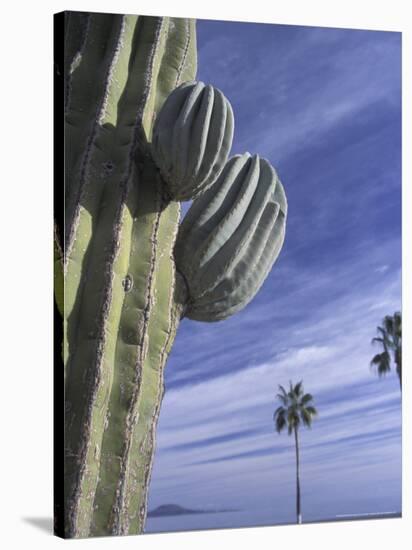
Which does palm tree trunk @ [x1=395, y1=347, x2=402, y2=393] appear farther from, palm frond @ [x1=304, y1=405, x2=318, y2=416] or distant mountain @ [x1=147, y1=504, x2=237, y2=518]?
distant mountain @ [x1=147, y1=504, x2=237, y2=518]

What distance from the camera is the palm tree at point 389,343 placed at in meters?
9.88

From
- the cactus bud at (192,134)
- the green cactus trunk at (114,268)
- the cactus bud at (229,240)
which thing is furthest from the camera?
the cactus bud at (229,240)

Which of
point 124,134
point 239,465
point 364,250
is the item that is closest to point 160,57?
point 124,134

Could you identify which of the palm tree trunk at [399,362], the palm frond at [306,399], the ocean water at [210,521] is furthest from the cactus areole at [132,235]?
the palm tree trunk at [399,362]

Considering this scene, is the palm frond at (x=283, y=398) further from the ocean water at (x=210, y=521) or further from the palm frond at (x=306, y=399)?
the ocean water at (x=210, y=521)

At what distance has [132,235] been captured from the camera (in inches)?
344

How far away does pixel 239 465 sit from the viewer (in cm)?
935

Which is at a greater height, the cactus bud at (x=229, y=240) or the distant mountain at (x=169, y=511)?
the cactus bud at (x=229, y=240)

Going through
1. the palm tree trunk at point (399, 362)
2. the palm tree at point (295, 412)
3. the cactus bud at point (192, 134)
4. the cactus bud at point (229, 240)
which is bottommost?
the palm tree at point (295, 412)

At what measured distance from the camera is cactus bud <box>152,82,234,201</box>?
8672 millimetres

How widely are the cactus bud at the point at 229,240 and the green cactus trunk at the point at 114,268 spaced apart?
147 millimetres

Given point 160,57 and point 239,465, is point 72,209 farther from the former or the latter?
point 239,465

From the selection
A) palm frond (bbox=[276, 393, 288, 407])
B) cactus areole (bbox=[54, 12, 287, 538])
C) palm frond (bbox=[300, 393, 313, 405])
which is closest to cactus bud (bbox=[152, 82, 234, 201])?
cactus areole (bbox=[54, 12, 287, 538])

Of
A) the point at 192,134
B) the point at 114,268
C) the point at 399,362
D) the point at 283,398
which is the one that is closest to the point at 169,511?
the point at 283,398
